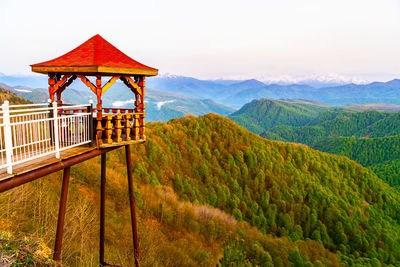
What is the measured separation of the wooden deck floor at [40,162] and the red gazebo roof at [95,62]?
8.00ft

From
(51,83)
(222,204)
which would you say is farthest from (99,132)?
(222,204)

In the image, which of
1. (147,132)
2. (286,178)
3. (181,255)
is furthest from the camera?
(286,178)

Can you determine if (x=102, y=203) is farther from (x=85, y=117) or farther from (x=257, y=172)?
(x=257, y=172)

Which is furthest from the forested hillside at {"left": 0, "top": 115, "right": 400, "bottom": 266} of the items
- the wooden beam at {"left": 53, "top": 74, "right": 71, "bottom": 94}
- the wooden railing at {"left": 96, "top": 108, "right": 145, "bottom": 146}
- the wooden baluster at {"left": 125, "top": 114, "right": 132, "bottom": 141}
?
the wooden beam at {"left": 53, "top": 74, "right": 71, "bottom": 94}

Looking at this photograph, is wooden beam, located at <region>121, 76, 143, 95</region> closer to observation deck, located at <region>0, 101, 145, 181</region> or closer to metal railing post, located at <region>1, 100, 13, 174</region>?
observation deck, located at <region>0, 101, 145, 181</region>

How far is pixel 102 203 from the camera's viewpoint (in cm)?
1105

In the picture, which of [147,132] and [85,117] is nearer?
[85,117]

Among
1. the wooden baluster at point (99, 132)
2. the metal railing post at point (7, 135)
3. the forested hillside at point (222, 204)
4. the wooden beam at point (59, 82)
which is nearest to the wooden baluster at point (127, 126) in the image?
the wooden baluster at point (99, 132)

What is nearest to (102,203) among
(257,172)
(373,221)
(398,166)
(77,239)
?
(77,239)

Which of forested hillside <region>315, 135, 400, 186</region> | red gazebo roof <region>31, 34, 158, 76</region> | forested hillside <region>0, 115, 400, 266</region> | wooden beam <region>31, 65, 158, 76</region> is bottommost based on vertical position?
forested hillside <region>315, 135, 400, 186</region>

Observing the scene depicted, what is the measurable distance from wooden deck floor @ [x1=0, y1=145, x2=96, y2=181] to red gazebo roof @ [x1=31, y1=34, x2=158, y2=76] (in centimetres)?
244

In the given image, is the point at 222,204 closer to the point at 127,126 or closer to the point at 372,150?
the point at 127,126

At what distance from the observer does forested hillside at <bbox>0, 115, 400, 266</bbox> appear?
14.4 meters

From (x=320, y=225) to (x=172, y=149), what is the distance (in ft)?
95.3
